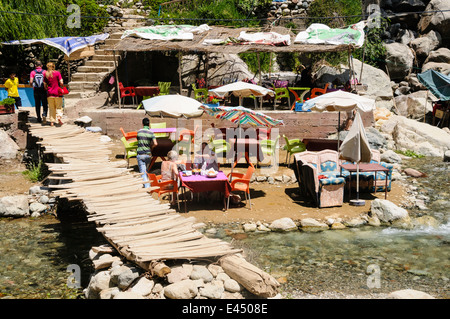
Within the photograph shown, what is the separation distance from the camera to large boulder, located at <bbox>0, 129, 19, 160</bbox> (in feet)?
48.2

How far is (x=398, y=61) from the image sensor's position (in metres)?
24.5

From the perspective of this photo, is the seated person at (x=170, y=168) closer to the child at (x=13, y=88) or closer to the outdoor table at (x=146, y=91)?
the outdoor table at (x=146, y=91)

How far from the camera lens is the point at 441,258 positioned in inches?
334

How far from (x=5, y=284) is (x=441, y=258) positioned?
733cm

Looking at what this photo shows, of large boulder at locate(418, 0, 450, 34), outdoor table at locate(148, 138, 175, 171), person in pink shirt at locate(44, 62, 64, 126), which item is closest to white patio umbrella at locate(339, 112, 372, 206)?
outdoor table at locate(148, 138, 175, 171)

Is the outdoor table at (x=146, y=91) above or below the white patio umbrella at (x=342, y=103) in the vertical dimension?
below

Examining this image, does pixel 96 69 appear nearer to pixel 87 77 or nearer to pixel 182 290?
pixel 87 77

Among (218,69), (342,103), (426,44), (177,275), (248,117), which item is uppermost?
(426,44)

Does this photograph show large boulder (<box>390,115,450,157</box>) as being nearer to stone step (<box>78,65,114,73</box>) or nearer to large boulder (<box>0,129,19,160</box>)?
stone step (<box>78,65,114,73</box>)

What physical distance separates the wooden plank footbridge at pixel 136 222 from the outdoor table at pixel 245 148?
3.44m

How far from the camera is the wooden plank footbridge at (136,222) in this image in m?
6.31

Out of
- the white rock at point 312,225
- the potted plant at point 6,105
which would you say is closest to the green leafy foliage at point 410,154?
the white rock at point 312,225

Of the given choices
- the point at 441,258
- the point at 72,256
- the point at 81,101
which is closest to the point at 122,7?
the point at 81,101

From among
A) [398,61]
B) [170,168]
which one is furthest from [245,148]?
[398,61]
